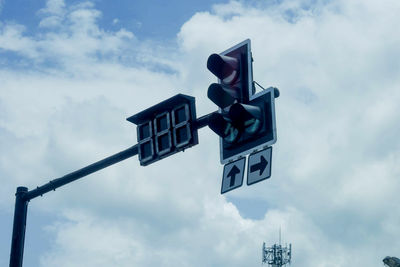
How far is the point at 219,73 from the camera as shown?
7047mm

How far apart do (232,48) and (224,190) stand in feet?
5.49

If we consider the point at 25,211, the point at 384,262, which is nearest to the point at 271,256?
the point at 384,262

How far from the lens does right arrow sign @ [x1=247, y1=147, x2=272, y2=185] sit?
672 centimetres

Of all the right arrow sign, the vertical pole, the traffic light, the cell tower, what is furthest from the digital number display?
the cell tower

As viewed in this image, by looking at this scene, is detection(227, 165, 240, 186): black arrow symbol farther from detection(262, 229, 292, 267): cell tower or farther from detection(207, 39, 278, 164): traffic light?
detection(262, 229, 292, 267): cell tower

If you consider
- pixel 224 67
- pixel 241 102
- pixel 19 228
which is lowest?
pixel 19 228

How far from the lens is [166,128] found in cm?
811

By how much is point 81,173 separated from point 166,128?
6.44 ft

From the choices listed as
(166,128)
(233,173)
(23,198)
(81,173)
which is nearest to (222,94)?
(233,173)

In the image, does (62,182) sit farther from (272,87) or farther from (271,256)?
(271,256)

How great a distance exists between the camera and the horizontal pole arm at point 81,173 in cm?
872

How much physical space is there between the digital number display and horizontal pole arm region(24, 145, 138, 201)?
0.28 metres

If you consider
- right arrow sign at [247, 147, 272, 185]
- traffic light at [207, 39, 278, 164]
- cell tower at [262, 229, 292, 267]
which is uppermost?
cell tower at [262, 229, 292, 267]

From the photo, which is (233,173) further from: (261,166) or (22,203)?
(22,203)
